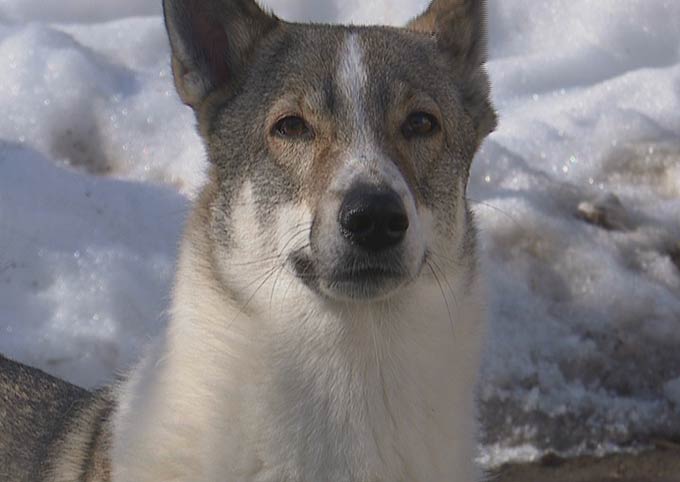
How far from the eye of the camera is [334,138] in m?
3.47

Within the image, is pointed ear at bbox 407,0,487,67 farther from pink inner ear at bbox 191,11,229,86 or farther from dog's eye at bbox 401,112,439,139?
pink inner ear at bbox 191,11,229,86

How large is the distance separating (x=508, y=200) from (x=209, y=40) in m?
2.78

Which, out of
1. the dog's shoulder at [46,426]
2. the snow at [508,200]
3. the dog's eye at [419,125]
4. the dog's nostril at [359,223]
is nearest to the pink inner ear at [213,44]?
the dog's eye at [419,125]

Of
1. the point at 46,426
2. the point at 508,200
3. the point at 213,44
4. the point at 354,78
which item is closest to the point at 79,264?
the point at 46,426

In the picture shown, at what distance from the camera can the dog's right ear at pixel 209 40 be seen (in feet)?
12.3

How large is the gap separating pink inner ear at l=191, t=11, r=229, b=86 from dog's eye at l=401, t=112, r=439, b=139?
60 centimetres

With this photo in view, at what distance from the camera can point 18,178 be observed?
6.23 meters

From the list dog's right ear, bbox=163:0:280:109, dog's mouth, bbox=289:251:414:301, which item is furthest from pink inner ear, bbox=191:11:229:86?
dog's mouth, bbox=289:251:414:301

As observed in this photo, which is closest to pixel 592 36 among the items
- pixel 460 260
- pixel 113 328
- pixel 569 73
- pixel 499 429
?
pixel 569 73

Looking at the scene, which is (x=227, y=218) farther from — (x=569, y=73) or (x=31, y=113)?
(x=569, y=73)

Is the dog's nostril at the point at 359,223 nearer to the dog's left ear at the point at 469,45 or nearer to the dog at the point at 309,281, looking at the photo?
the dog at the point at 309,281

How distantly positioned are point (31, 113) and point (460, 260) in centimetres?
362

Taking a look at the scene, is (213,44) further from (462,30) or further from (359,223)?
(359,223)

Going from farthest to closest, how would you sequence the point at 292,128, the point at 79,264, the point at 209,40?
the point at 79,264, the point at 209,40, the point at 292,128
